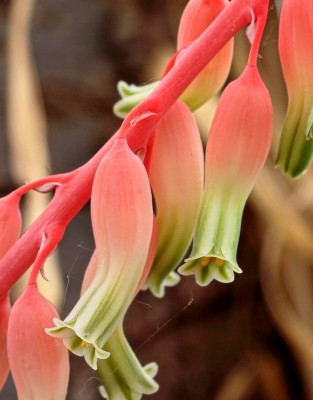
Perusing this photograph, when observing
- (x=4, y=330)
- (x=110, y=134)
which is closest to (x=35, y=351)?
(x=4, y=330)

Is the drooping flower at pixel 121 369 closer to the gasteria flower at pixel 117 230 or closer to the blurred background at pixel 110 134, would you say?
the gasteria flower at pixel 117 230

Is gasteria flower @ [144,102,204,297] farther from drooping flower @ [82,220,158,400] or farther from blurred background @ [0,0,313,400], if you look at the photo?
blurred background @ [0,0,313,400]

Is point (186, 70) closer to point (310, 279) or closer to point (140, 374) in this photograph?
point (140, 374)

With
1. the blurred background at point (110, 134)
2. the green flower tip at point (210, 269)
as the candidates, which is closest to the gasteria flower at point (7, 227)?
the green flower tip at point (210, 269)

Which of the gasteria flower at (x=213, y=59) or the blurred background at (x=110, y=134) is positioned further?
the blurred background at (x=110, y=134)

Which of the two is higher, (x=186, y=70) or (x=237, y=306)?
(x=186, y=70)

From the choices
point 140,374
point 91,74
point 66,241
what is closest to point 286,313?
A: point 66,241
